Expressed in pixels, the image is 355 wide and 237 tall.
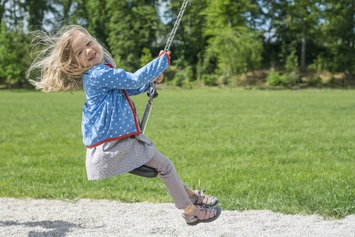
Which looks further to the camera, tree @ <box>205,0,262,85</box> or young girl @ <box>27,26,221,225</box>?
tree @ <box>205,0,262,85</box>

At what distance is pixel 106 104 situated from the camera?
3770 mm

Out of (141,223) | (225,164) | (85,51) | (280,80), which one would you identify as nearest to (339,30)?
(280,80)

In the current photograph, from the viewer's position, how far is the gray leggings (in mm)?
3842

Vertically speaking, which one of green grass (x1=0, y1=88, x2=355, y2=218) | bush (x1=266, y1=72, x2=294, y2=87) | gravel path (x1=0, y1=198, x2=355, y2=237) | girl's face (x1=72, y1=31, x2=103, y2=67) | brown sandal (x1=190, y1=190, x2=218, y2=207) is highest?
girl's face (x1=72, y1=31, x2=103, y2=67)

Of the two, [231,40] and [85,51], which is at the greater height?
[231,40]

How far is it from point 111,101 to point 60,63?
0.53 m

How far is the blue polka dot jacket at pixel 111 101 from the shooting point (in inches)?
146

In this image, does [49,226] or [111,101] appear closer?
[111,101]

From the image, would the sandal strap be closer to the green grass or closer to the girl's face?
the girl's face

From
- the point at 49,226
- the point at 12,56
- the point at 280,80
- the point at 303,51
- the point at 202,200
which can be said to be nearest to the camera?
the point at 202,200

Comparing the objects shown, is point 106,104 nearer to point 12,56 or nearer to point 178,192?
point 178,192

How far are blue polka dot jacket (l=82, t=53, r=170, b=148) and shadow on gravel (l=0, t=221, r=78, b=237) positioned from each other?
4.54ft

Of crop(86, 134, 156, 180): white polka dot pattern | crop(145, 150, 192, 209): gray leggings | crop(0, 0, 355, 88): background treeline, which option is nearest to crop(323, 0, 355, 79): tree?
crop(0, 0, 355, 88): background treeline

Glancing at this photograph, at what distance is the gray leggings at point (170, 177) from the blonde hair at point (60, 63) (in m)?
0.89
